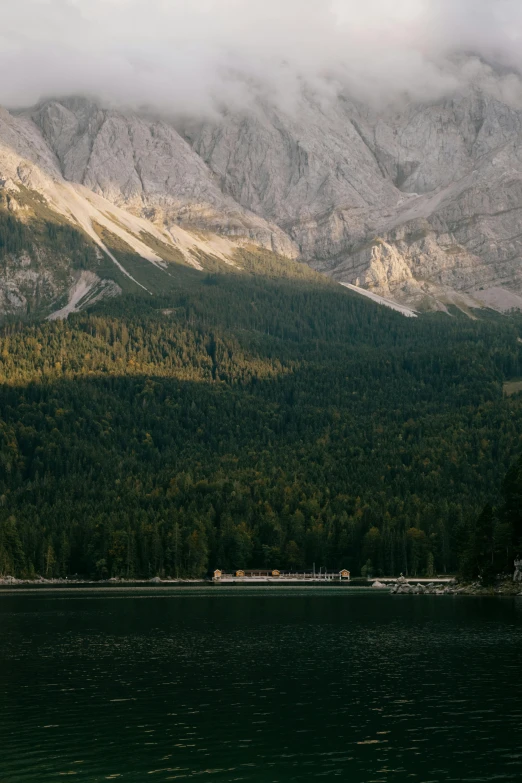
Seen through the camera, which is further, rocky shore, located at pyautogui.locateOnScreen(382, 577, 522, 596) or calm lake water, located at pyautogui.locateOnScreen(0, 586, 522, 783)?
rocky shore, located at pyautogui.locateOnScreen(382, 577, 522, 596)

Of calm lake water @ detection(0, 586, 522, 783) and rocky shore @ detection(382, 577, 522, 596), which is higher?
rocky shore @ detection(382, 577, 522, 596)

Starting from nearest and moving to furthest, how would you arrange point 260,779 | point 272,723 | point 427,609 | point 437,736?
point 260,779, point 437,736, point 272,723, point 427,609

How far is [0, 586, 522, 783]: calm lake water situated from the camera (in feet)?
160

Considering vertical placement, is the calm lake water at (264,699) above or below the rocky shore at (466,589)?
below

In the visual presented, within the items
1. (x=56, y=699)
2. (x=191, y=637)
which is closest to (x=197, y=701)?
(x=56, y=699)

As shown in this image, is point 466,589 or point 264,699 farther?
point 466,589

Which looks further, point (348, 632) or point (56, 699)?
point (348, 632)

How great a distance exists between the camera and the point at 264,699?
212 ft

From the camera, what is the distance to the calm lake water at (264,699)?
160ft

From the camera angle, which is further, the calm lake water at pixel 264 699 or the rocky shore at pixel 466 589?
the rocky shore at pixel 466 589

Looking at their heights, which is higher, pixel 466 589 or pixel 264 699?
pixel 466 589

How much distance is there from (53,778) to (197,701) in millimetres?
18055

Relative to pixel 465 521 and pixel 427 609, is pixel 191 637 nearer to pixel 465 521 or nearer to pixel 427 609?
pixel 427 609

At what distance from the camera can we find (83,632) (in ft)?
350
